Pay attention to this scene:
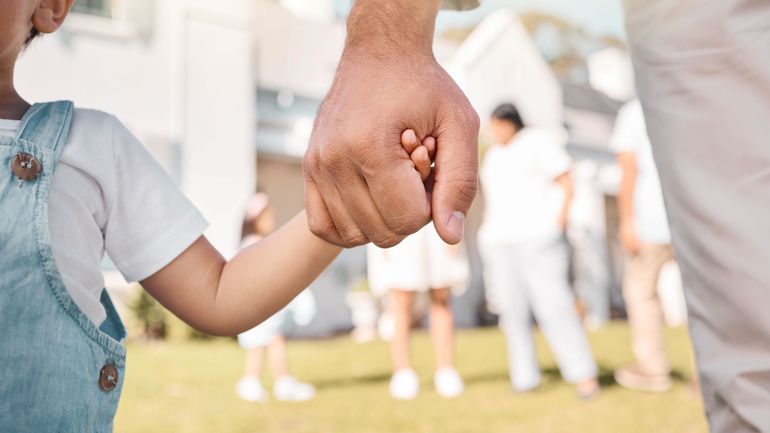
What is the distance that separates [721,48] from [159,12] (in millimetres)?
12152

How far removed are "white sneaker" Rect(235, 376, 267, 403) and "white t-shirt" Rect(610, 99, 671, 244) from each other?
2506mm

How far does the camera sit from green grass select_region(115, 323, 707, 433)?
4.21 metres

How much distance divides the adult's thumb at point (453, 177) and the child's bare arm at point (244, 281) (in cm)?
33

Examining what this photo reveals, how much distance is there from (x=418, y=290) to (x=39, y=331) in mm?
4455

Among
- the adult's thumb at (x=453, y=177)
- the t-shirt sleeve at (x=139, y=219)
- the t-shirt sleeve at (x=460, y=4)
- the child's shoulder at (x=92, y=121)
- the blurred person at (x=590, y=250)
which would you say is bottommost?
the blurred person at (x=590, y=250)

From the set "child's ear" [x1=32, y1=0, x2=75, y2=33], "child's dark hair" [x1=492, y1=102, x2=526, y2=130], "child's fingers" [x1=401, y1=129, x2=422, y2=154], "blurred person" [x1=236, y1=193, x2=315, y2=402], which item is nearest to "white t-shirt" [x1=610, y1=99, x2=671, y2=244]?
"child's dark hair" [x1=492, y1=102, x2=526, y2=130]

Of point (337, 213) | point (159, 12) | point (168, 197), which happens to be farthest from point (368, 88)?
point (159, 12)

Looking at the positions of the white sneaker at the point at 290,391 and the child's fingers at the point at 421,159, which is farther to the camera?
the white sneaker at the point at 290,391

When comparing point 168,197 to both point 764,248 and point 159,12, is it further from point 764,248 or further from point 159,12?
point 159,12

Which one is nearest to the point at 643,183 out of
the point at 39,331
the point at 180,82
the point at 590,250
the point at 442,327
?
the point at 442,327

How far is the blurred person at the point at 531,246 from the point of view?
5.10 meters

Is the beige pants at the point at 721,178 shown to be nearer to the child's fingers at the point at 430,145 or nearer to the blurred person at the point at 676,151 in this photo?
the blurred person at the point at 676,151

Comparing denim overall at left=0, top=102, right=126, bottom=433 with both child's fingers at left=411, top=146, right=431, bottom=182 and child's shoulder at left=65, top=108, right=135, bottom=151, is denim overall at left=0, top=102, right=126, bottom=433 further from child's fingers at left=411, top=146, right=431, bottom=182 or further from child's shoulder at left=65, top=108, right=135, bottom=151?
child's fingers at left=411, top=146, right=431, bottom=182

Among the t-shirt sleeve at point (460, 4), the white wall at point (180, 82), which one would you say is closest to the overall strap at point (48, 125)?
the t-shirt sleeve at point (460, 4)
